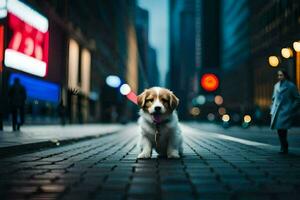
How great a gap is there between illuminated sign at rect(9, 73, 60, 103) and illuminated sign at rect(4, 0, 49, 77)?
24.2 inches

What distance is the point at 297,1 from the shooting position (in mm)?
55000

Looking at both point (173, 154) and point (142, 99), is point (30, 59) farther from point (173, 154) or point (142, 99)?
point (142, 99)

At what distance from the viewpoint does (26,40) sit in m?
32.7

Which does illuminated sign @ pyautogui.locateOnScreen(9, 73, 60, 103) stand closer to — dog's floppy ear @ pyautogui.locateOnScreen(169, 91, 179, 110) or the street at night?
the street at night

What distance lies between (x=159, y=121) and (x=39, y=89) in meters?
31.7

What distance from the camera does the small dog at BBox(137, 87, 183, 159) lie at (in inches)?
313

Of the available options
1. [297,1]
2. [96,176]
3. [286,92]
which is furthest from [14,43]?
[297,1]

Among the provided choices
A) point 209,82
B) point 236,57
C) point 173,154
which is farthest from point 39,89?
point 236,57

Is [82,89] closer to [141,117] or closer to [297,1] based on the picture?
[297,1]

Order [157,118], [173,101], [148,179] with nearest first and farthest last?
[148,179]
[157,118]
[173,101]

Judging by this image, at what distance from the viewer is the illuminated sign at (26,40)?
30109 mm

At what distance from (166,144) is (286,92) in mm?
3958

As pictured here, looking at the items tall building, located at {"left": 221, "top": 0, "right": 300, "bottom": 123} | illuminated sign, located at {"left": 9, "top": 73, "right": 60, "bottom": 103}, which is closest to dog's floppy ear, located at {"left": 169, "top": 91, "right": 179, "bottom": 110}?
illuminated sign, located at {"left": 9, "top": 73, "right": 60, "bottom": 103}

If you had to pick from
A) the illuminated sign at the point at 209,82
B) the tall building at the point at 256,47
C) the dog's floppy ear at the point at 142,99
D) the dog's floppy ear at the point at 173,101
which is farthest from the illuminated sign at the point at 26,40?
the illuminated sign at the point at 209,82
